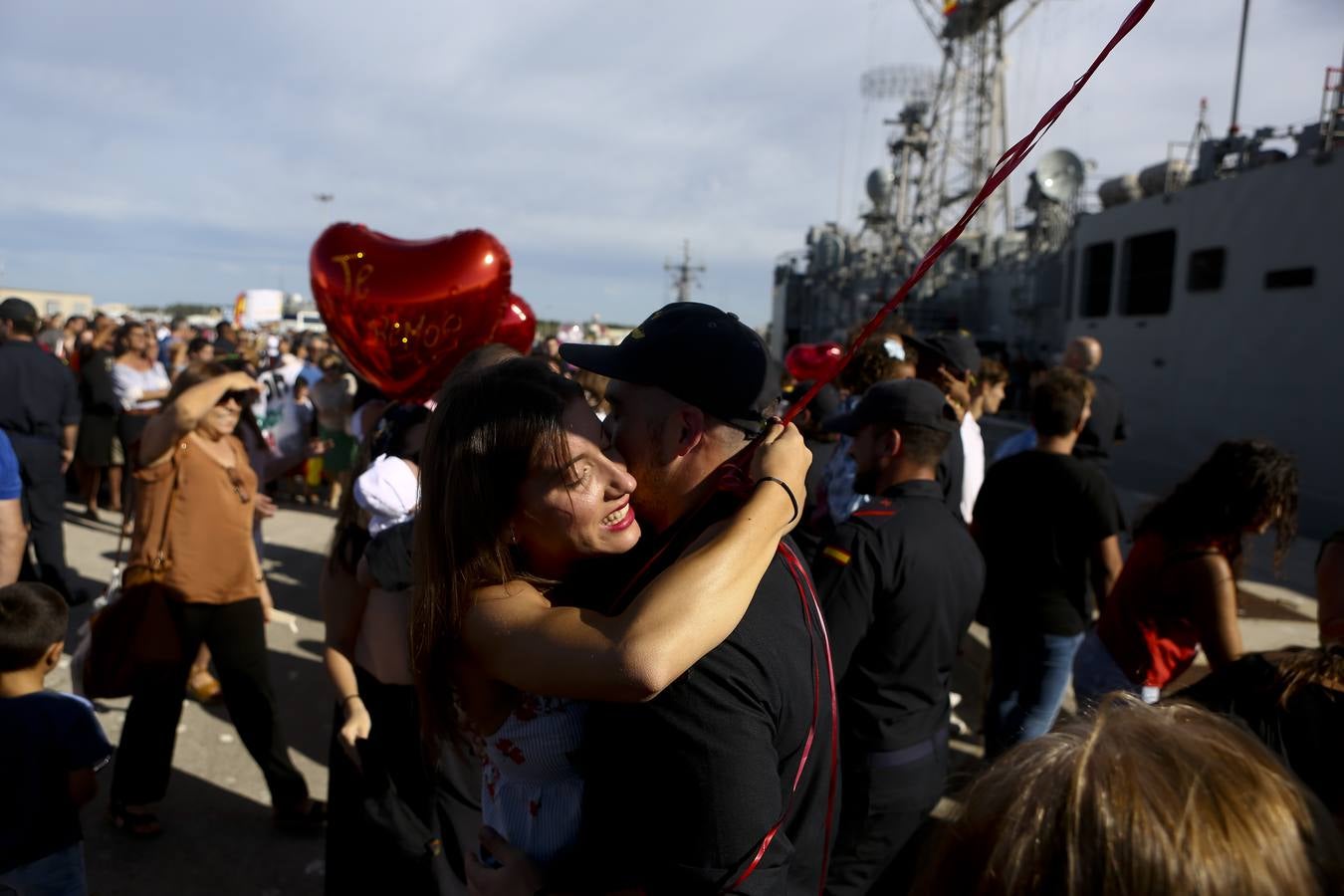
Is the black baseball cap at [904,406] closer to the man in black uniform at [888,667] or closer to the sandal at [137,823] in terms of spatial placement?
the man in black uniform at [888,667]

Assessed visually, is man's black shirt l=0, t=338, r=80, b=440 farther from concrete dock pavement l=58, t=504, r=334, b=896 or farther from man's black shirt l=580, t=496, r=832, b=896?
man's black shirt l=580, t=496, r=832, b=896

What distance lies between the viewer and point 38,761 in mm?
2324

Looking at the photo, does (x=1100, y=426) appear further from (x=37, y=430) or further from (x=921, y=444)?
(x=37, y=430)

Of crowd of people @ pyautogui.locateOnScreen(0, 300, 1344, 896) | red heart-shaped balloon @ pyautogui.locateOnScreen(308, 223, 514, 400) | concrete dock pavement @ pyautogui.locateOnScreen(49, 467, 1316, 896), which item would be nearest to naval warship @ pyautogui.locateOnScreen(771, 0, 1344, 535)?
concrete dock pavement @ pyautogui.locateOnScreen(49, 467, 1316, 896)

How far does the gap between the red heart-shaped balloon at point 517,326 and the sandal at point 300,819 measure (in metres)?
2.16

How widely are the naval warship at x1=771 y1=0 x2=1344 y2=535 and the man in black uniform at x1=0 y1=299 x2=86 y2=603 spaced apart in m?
13.3

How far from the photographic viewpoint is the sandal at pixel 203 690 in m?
4.71

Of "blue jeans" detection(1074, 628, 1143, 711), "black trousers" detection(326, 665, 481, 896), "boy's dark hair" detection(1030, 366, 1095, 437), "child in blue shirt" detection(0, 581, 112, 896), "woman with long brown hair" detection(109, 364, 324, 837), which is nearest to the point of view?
"child in blue shirt" detection(0, 581, 112, 896)

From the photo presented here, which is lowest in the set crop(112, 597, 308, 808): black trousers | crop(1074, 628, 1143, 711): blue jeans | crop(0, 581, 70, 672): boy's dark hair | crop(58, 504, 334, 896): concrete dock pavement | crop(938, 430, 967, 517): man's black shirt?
crop(58, 504, 334, 896): concrete dock pavement

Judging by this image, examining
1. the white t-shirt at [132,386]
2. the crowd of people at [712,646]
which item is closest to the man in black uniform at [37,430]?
the white t-shirt at [132,386]

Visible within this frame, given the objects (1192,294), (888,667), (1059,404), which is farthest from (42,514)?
(1192,294)

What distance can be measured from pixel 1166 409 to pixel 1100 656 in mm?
12831

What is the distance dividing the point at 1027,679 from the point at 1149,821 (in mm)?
3244

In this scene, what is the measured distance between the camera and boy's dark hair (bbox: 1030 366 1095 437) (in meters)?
3.72
